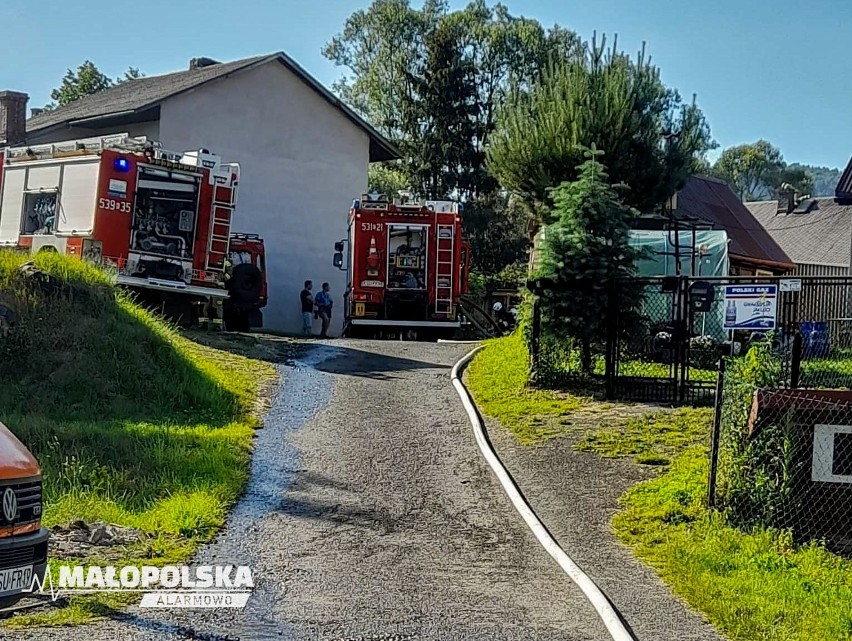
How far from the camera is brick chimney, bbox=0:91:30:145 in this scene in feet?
117

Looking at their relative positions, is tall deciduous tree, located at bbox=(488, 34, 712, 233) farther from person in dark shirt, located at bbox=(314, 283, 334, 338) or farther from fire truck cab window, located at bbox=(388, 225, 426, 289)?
person in dark shirt, located at bbox=(314, 283, 334, 338)

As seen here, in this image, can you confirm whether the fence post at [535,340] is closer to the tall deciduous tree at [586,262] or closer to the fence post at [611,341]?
the tall deciduous tree at [586,262]

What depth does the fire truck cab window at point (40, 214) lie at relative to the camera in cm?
1959

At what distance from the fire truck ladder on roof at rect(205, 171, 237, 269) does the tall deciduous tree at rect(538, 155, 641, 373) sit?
760cm

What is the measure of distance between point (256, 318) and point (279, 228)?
8.42 meters

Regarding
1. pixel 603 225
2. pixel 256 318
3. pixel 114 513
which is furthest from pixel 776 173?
pixel 114 513

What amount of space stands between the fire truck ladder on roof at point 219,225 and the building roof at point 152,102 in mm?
11299

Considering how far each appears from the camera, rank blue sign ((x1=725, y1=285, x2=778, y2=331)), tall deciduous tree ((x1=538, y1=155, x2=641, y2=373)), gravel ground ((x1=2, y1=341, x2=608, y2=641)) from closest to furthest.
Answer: gravel ground ((x1=2, y1=341, x2=608, y2=641)) < blue sign ((x1=725, y1=285, x2=778, y2=331)) < tall deciduous tree ((x1=538, y1=155, x2=641, y2=373))

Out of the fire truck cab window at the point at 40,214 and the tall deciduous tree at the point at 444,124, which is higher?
the tall deciduous tree at the point at 444,124

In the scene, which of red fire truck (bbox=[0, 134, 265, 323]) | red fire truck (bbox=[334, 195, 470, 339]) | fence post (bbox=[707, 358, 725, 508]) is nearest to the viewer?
fence post (bbox=[707, 358, 725, 508])

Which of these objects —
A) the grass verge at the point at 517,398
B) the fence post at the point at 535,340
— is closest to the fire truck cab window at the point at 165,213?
the grass verge at the point at 517,398

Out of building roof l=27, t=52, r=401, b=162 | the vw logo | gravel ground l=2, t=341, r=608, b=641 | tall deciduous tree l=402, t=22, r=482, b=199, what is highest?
tall deciduous tree l=402, t=22, r=482, b=199

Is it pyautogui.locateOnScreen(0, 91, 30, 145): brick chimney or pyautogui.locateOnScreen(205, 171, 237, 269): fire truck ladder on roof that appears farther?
pyautogui.locateOnScreen(0, 91, 30, 145): brick chimney

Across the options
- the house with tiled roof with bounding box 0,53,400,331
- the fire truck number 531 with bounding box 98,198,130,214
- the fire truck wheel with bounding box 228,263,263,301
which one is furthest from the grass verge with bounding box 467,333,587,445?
the house with tiled roof with bounding box 0,53,400,331
